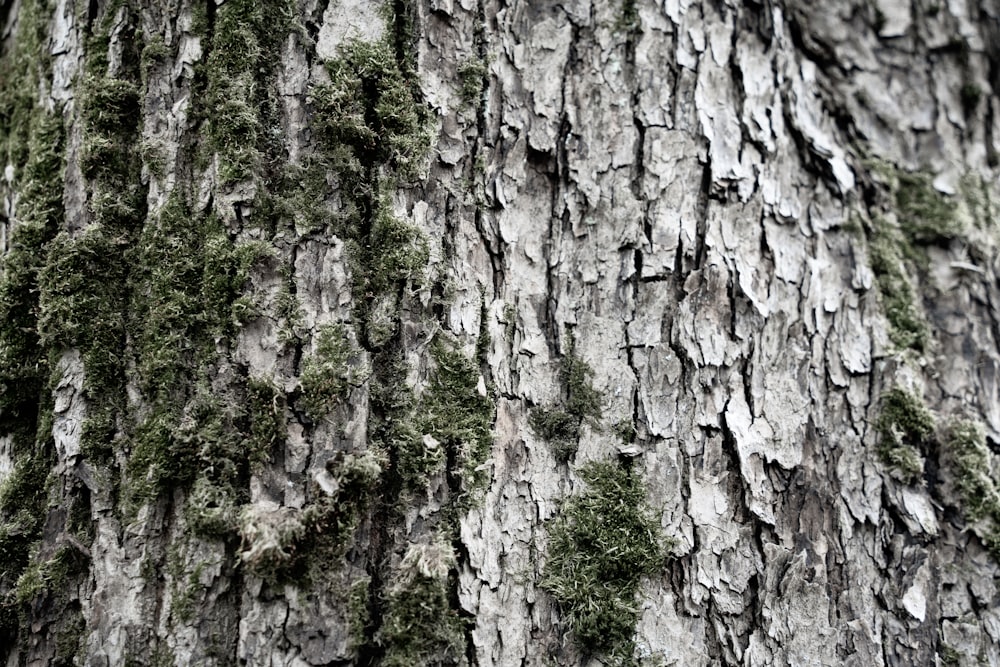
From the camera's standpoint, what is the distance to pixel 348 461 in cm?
160

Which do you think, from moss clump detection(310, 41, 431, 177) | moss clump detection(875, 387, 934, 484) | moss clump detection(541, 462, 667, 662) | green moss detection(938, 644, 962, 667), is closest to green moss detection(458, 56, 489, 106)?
moss clump detection(310, 41, 431, 177)

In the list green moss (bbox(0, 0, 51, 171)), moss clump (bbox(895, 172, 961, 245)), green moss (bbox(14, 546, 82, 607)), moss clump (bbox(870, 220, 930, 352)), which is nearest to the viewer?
green moss (bbox(14, 546, 82, 607))

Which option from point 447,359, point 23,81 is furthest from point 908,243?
point 23,81

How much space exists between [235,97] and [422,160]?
484mm

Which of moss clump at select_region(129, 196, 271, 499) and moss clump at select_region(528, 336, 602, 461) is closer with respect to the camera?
moss clump at select_region(129, 196, 271, 499)

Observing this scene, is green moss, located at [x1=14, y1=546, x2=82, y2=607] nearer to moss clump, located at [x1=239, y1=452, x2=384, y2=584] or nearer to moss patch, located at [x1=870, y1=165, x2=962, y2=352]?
moss clump, located at [x1=239, y1=452, x2=384, y2=584]

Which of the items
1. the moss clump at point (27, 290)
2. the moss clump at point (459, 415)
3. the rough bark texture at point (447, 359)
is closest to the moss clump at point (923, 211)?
the rough bark texture at point (447, 359)

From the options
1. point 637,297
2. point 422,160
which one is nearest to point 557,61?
point 422,160

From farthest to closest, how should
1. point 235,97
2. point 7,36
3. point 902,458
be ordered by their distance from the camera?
point 7,36, point 902,458, point 235,97

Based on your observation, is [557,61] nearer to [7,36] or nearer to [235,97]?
[235,97]

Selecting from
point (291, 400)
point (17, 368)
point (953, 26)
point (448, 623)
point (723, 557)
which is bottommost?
point (448, 623)

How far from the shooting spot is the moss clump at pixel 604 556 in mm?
1704

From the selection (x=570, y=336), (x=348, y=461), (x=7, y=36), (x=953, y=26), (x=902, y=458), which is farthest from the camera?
(x=953, y=26)

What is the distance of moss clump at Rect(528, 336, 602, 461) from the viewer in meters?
1.81
